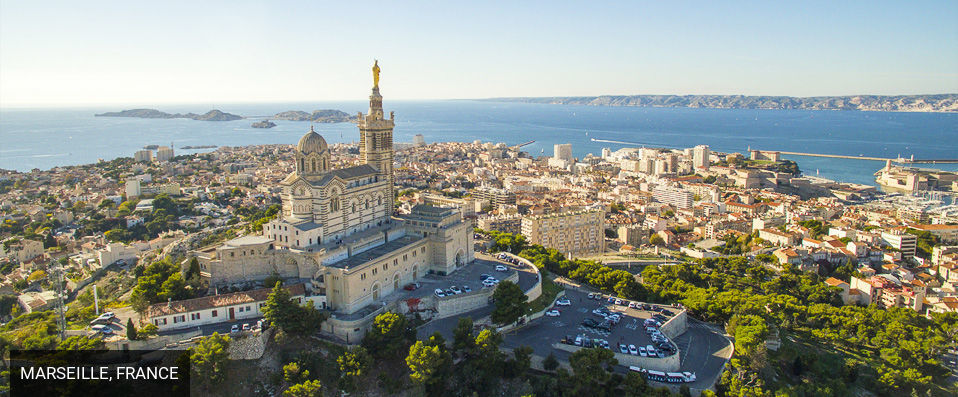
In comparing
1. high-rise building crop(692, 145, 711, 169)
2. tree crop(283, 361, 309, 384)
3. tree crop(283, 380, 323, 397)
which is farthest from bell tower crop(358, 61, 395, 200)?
high-rise building crop(692, 145, 711, 169)

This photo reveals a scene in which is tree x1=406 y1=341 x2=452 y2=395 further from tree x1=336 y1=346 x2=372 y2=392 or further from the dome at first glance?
the dome

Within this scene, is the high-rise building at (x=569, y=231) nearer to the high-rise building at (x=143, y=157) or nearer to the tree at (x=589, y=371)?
the tree at (x=589, y=371)

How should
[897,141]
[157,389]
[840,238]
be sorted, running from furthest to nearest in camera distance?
[897,141] < [840,238] < [157,389]

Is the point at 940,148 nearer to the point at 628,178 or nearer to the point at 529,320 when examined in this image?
the point at 628,178

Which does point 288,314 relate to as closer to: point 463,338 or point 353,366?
point 353,366

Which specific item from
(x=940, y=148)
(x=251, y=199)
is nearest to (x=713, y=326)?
(x=251, y=199)
